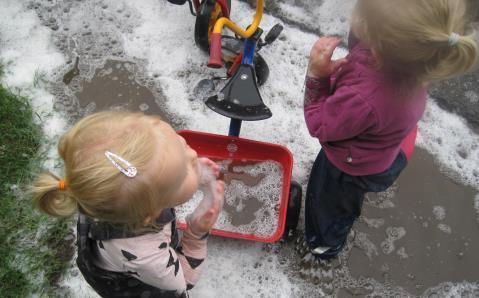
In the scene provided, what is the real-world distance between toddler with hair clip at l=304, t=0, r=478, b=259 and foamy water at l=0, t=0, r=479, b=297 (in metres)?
0.54

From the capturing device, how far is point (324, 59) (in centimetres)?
113

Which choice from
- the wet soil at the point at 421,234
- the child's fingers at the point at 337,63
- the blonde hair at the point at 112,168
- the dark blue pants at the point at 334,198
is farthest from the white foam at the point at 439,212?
the blonde hair at the point at 112,168

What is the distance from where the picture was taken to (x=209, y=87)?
198cm

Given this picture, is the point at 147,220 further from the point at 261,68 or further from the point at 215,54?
the point at 261,68

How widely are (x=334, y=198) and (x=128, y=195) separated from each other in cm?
79

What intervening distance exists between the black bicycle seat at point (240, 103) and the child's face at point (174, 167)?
0.49 m

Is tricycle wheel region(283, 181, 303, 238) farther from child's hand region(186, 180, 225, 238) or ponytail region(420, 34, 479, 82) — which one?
ponytail region(420, 34, 479, 82)

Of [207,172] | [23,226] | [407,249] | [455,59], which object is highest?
[455,59]

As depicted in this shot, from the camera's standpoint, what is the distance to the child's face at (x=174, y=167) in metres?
0.88

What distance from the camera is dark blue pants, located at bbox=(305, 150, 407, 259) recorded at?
1.32 metres

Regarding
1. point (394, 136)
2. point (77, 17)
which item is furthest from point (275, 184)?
point (77, 17)

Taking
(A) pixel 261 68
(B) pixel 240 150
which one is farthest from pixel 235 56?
(B) pixel 240 150

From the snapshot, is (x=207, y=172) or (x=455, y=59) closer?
(x=455, y=59)

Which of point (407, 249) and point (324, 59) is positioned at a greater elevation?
point (324, 59)
